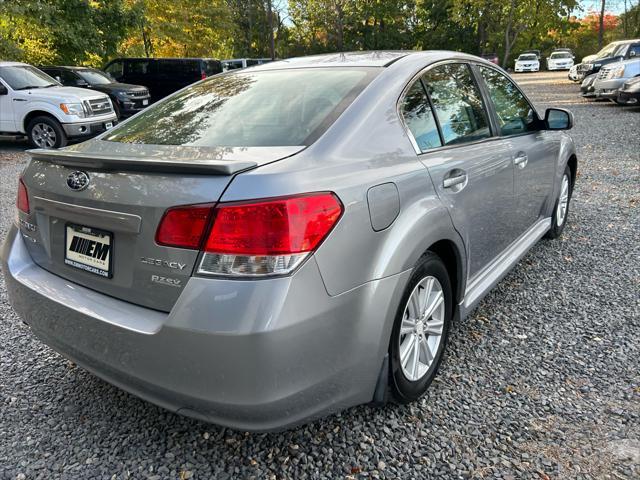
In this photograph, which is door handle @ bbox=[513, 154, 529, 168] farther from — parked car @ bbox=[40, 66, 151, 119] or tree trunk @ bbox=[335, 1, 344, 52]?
tree trunk @ bbox=[335, 1, 344, 52]

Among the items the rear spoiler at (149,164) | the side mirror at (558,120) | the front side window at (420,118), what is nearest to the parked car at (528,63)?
the side mirror at (558,120)

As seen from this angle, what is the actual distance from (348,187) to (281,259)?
0.39 metres

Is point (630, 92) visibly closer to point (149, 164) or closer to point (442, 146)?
point (442, 146)

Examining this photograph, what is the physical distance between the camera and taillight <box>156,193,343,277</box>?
65.8 inches

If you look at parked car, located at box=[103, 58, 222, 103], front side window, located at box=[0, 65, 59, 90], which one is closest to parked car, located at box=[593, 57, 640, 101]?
parked car, located at box=[103, 58, 222, 103]

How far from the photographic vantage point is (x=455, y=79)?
2926 mm

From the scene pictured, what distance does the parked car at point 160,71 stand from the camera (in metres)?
17.3

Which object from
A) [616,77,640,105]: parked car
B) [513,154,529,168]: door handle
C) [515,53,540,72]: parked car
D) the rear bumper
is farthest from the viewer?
[515,53,540,72]: parked car

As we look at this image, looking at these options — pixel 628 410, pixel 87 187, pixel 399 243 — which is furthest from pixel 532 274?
pixel 87 187

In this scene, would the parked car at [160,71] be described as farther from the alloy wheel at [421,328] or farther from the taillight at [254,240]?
the taillight at [254,240]

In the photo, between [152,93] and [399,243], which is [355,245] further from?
[152,93]

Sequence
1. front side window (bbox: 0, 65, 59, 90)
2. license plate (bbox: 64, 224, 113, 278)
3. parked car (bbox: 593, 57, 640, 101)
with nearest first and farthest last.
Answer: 1. license plate (bbox: 64, 224, 113, 278)
2. front side window (bbox: 0, 65, 59, 90)
3. parked car (bbox: 593, 57, 640, 101)

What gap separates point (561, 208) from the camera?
15.2 feet

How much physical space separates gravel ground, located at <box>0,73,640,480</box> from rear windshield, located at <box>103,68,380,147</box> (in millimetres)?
1275
